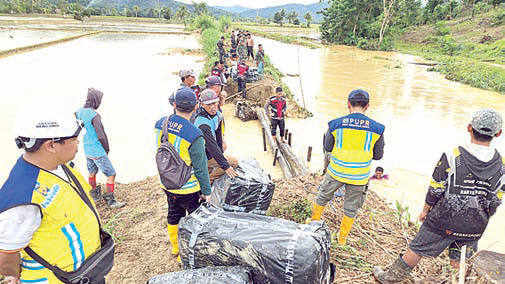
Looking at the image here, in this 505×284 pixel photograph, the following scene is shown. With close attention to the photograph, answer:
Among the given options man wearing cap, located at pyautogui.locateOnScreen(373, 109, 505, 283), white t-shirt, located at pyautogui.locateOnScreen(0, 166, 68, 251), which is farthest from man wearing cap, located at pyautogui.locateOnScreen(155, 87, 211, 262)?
man wearing cap, located at pyautogui.locateOnScreen(373, 109, 505, 283)

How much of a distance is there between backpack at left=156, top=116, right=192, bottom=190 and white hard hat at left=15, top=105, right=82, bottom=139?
1.02m

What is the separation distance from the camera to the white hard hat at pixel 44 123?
135 centimetres

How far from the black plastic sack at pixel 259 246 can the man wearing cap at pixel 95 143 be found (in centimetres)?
227

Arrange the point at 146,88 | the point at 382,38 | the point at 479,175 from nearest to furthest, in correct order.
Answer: the point at 479,175 < the point at 146,88 < the point at 382,38

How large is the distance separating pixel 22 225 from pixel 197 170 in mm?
A: 1342

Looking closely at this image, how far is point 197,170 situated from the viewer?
2504 mm

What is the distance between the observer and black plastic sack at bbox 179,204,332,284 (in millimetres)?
1685

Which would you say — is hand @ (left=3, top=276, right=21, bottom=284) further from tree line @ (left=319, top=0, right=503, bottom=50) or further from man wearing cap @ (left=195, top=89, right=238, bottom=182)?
tree line @ (left=319, top=0, right=503, bottom=50)

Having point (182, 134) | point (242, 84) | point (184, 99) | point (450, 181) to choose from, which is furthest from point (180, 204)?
point (242, 84)

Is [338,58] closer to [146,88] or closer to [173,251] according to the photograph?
[146,88]

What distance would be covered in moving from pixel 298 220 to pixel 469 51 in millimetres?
30268

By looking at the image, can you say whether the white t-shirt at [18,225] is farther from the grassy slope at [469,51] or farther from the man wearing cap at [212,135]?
the grassy slope at [469,51]

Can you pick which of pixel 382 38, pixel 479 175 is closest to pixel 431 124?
pixel 479 175

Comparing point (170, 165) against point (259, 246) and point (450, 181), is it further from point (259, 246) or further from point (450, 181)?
point (450, 181)
